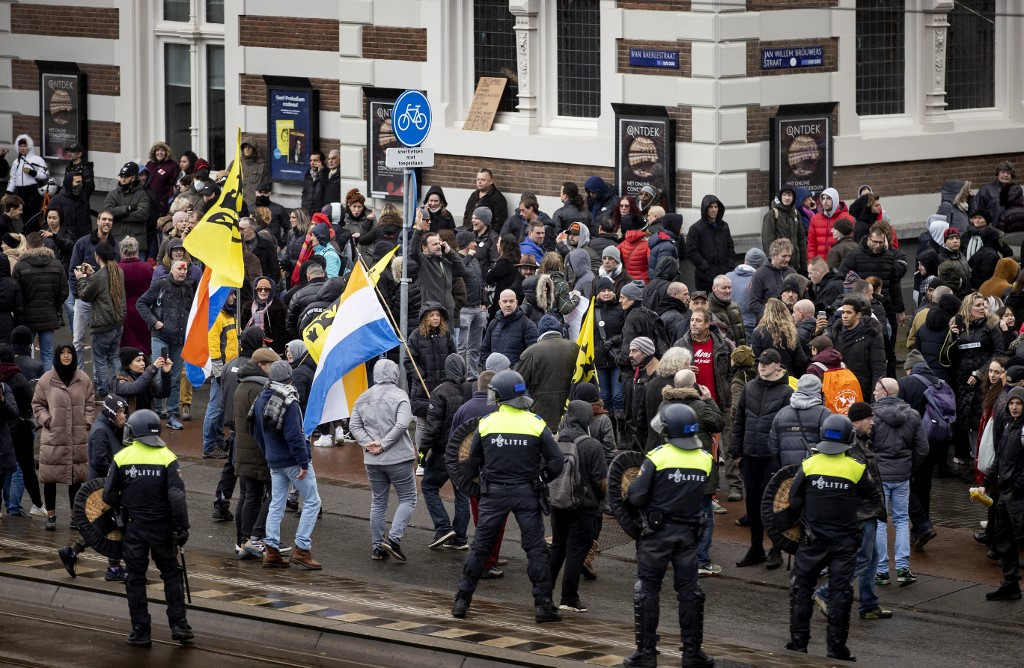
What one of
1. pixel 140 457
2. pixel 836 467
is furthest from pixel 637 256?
pixel 140 457

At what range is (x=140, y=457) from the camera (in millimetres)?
11414

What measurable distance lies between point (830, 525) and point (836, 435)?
1.92ft

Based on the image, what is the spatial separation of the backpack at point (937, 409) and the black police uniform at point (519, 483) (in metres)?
4.14

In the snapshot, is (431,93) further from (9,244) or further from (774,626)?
(774,626)

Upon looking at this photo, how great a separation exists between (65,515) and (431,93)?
33.4 ft

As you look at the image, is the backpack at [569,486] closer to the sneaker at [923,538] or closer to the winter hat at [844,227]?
the sneaker at [923,538]

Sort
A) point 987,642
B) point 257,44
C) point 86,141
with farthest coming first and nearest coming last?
point 86,141 → point 257,44 → point 987,642

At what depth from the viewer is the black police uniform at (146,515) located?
37.3 feet

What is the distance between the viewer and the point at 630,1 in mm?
21156

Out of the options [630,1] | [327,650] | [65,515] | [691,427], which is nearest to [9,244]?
[65,515]

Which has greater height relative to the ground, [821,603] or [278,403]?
[278,403]

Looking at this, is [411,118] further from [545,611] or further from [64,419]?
[545,611]

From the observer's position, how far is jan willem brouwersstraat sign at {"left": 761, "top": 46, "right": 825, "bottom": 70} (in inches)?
818

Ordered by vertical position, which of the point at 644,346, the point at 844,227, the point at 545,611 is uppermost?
the point at 844,227
